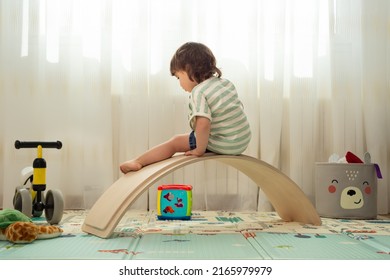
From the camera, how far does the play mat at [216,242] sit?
1262 millimetres

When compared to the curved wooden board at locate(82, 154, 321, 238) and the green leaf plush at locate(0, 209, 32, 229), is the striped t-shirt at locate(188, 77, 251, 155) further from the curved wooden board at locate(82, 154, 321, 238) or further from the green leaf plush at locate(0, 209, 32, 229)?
the green leaf plush at locate(0, 209, 32, 229)

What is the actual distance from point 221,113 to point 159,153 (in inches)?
10.4

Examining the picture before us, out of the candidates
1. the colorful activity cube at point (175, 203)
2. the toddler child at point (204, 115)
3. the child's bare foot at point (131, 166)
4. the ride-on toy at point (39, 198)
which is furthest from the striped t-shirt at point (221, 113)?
the ride-on toy at point (39, 198)

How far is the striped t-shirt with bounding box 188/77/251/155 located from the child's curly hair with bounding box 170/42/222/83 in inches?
2.4

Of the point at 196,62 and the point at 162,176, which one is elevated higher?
the point at 196,62

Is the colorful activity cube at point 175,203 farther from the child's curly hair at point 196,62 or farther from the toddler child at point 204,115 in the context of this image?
the child's curly hair at point 196,62

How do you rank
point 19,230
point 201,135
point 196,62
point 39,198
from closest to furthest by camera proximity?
point 19,230
point 201,135
point 196,62
point 39,198

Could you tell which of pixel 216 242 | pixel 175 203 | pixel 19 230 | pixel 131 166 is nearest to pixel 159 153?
pixel 131 166

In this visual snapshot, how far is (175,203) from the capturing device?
2049mm

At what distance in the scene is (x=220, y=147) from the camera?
1.75m

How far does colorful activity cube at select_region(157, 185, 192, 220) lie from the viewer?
2035 mm

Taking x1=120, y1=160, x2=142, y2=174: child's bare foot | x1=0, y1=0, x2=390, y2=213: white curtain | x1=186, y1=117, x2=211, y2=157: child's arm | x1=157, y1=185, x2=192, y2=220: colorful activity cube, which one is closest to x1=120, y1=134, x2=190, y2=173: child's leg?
x1=120, y1=160, x2=142, y2=174: child's bare foot

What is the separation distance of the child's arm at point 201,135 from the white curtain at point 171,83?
2.24 feet

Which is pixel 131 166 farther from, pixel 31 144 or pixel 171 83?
pixel 171 83
